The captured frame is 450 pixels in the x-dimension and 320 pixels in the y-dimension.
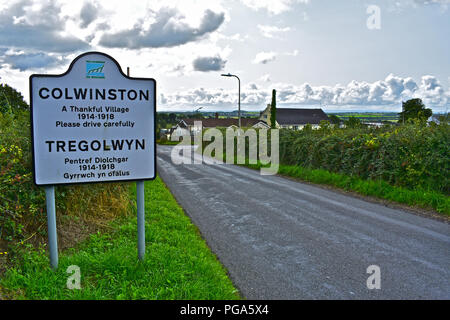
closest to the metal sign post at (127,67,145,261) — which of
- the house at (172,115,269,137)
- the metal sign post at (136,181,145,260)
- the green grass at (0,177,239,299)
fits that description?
the metal sign post at (136,181,145,260)

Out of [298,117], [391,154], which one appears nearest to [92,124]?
[391,154]

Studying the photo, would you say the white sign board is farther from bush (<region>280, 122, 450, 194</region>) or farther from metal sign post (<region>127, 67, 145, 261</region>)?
bush (<region>280, 122, 450, 194</region>)

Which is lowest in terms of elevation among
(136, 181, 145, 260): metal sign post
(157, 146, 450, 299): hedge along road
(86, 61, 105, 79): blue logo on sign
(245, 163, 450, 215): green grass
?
(157, 146, 450, 299): hedge along road

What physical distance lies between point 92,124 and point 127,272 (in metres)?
1.78

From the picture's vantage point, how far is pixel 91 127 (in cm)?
427

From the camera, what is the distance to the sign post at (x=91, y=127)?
407 centimetres

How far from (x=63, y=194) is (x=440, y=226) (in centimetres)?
688

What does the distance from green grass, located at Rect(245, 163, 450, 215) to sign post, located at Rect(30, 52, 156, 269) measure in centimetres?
705

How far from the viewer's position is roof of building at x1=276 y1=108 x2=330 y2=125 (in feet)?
258

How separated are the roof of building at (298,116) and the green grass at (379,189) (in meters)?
64.9
